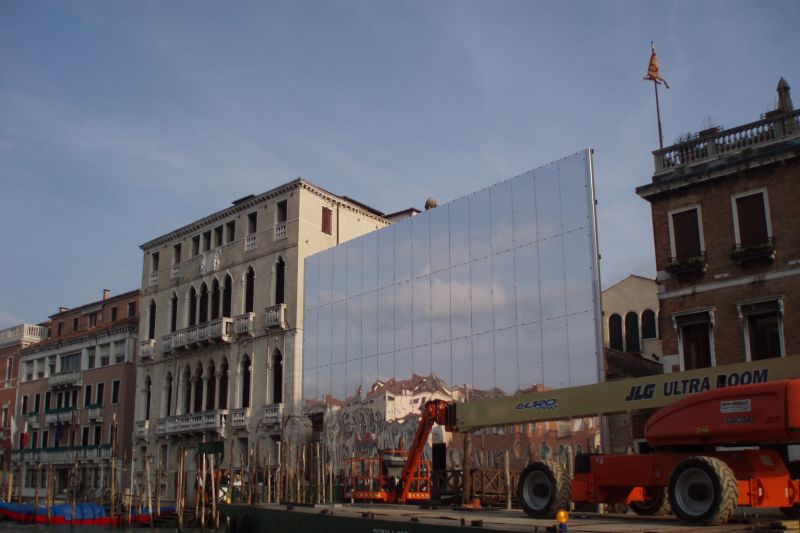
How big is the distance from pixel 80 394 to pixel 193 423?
16604 mm

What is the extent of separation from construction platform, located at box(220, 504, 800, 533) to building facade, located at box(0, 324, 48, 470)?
1800 inches

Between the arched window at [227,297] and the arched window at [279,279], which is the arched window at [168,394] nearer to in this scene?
the arched window at [227,297]

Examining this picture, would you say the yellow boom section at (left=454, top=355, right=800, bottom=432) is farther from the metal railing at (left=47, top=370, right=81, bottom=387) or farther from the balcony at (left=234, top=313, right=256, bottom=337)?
the metal railing at (left=47, top=370, right=81, bottom=387)

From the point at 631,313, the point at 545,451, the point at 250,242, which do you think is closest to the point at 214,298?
the point at 250,242

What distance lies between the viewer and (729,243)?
74.5 ft

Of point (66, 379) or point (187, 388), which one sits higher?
point (66, 379)

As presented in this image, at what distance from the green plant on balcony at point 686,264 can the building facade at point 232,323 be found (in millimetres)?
18819

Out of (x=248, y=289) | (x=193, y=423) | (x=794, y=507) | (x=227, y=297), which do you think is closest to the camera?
(x=794, y=507)

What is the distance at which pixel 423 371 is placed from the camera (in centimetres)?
3145

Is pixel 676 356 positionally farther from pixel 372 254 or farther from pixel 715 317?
pixel 372 254

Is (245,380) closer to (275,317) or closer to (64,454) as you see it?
(275,317)

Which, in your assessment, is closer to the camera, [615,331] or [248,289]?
[615,331]

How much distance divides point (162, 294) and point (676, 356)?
33.4m

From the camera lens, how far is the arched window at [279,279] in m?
39.9
